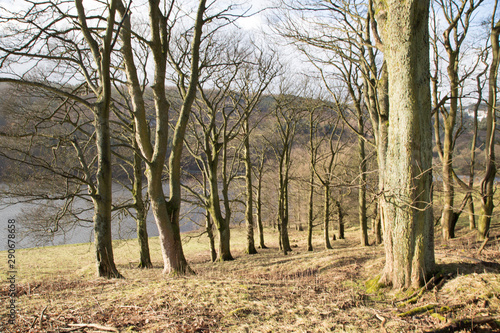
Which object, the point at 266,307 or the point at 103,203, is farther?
the point at 103,203

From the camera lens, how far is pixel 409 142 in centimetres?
415

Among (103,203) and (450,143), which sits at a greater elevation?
(450,143)

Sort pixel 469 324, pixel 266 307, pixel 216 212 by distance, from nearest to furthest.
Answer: pixel 469 324 < pixel 266 307 < pixel 216 212

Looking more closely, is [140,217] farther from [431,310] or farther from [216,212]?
[431,310]

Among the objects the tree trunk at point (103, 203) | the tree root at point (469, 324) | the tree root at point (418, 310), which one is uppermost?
the tree trunk at point (103, 203)

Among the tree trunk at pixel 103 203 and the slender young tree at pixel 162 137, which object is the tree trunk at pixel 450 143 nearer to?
the slender young tree at pixel 162 137

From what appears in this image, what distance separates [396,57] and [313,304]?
3.53m

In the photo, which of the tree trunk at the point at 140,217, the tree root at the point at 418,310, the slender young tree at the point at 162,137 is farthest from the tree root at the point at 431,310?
the tree trunk at the point at 140,217

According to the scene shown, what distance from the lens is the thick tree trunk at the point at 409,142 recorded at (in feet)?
13.4

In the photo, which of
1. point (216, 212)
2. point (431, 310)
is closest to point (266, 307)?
point (431, 310)

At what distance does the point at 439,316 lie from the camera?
3.08 metres

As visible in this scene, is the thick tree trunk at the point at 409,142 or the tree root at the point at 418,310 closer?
the tree root at the point at 418,310

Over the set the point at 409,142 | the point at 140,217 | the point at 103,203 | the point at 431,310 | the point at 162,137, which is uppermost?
the point at 162,137

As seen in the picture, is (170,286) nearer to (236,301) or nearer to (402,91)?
(236,301)
